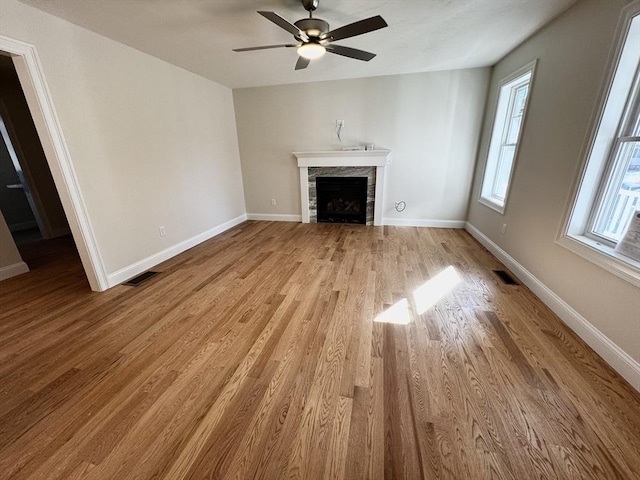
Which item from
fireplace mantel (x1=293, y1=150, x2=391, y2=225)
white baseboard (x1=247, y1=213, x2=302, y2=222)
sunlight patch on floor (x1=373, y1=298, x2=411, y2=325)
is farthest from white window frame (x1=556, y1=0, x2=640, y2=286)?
white baseboard (x1=247, y1=213, x2=302, y2=222)

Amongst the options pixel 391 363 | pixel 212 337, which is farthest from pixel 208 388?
pixel 391 363

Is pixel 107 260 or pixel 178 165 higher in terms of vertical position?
pixel 178 165

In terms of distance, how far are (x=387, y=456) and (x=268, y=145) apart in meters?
4.62

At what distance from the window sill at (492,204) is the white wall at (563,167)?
157 millimetres

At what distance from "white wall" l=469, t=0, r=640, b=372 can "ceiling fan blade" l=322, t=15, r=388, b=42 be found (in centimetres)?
155

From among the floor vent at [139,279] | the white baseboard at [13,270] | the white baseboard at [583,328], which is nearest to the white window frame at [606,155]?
the white baseboard at [583,328]

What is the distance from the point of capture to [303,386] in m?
1.42

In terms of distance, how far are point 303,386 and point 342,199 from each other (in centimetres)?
370

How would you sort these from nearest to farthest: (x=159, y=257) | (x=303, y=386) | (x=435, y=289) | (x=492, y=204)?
(x=303, y=386) < (x=435, y=289) < (x=159, y=257) < (x=492, y=204)

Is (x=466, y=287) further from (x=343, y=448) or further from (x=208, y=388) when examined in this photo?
(x=208, y=388)

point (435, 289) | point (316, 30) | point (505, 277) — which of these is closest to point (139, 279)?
point (316, 30)

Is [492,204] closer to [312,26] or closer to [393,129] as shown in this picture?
[393,129]

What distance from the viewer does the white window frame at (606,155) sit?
1.57m

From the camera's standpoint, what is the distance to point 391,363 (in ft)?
5.15
